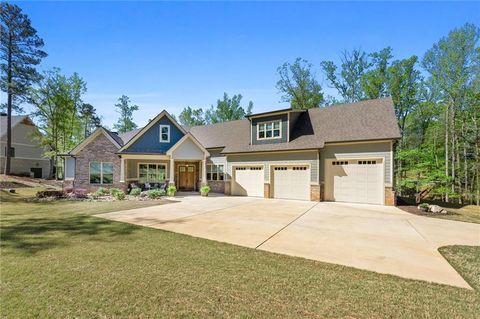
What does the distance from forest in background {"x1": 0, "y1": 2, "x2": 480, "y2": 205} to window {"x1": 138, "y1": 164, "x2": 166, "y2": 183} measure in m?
17.8

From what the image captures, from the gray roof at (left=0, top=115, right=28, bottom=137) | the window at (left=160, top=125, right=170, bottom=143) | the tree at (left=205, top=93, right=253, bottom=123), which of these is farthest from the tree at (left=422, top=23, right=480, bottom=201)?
the gray roof at (left=0, top=115, right=28, bottom=137)

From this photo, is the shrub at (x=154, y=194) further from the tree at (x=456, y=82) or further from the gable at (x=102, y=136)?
the tree at (x=456, y=82)

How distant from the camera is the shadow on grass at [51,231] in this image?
5.93m

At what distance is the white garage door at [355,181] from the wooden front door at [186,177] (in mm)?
11146

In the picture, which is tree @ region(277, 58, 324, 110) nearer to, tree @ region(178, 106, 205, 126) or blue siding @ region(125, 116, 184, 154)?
blue siding @ region(125, 116, 184, 154)

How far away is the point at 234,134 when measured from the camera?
70.4 feet

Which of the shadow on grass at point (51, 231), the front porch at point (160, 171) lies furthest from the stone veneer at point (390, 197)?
the shadow on grass at point (51, 231)

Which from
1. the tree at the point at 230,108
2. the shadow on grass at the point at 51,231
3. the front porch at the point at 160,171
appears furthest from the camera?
the tree at the point at 230,108

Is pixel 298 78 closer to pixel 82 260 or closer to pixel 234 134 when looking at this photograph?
pixel 234 134

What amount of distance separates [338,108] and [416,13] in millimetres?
7319

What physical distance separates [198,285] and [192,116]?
4882 cm

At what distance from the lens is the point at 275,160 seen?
56.1 ft

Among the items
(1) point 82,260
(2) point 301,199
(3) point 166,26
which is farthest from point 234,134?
(1) point 82,260

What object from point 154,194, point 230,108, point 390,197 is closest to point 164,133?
point 154,194
